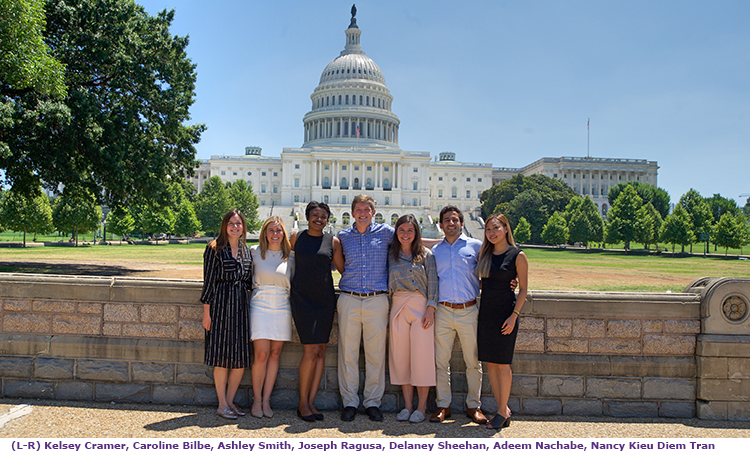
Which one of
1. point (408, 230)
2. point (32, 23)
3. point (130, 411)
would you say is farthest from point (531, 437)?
point (32, 23)

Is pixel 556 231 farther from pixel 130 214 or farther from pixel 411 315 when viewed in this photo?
pixel 411 315

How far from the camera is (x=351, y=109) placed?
110312 millimetres

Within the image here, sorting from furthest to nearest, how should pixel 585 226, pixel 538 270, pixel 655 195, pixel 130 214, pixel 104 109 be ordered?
pixel 655 195 < pixel 585 226 < pixel 130 214 < pixel 538 270 < pixel 104 109

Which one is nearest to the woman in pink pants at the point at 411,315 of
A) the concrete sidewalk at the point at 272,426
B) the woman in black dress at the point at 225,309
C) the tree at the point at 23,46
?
the concrete sidewalk at the point at 272,426

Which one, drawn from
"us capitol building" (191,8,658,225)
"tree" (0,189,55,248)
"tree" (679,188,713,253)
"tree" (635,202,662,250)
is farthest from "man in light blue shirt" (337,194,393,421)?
"us capitol building" (191,8,658,225)

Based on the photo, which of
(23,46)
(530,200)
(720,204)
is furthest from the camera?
(720,204)

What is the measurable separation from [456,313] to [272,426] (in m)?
2.40

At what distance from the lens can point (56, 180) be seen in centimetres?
Answer: 1770

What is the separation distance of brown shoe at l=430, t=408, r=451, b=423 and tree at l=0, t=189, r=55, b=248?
45059 millimetres

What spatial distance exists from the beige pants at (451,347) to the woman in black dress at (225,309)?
7.31ft

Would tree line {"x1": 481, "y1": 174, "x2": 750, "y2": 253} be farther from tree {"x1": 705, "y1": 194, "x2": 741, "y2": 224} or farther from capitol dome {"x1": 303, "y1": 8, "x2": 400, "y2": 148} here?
capitol dome {"x1": 303, "y1": 8, "x2": 400, "y2": 148}

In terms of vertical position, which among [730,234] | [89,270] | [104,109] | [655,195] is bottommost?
[89,270]

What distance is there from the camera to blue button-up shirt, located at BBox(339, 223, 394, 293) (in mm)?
5930

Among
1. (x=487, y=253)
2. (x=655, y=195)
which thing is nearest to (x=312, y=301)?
(x=487, y=253)
